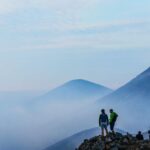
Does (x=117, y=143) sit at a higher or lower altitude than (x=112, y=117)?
lower

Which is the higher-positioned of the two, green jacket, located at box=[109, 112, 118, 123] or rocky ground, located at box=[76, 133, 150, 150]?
green jacket, located at box=[109, 112, 118, 123]

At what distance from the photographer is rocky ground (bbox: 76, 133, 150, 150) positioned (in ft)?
148

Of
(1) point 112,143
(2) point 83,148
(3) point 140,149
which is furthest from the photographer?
(2) point 83,148

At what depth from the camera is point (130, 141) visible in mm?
47094

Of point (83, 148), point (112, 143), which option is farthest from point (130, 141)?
point (83, 148)

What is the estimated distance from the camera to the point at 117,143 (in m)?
46.5

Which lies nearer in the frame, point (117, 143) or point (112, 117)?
point (117, 143)

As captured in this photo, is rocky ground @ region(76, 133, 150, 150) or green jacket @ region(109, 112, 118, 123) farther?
green jacket @ region(109, 112, 118, 123)

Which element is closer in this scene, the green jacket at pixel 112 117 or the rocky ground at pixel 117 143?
the rocky ground at pixel 117 143

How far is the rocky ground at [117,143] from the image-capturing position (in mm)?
45250

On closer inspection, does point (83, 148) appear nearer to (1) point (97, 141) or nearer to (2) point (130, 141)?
(1) point (97, 141)

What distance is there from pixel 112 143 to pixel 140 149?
3621 millimetres

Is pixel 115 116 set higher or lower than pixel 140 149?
higher

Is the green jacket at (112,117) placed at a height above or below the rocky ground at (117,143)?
above
